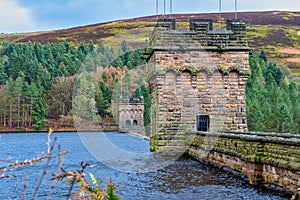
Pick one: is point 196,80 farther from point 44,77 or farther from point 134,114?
point 44,77

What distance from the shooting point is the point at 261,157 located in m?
11.6

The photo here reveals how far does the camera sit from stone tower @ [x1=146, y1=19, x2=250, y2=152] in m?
19.6

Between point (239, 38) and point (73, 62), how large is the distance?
8294 centimetres

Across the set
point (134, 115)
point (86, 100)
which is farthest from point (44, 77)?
point (86, 100)

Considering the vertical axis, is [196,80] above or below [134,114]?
above

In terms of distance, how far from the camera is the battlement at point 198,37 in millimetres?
19859

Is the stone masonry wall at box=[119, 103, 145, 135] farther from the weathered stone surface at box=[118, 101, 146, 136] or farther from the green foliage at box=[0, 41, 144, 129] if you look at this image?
the green foliage at box=[0, 41, 144, 129]

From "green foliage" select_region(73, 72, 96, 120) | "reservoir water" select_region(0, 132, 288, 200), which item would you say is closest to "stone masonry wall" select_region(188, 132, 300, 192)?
"reservoir water" select_region(0, 132, 288, 200)

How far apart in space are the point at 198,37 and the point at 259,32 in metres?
107

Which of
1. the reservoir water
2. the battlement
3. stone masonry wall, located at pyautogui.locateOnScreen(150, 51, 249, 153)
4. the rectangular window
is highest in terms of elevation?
the battlement

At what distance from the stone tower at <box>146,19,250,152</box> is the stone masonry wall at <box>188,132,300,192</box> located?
128 inches

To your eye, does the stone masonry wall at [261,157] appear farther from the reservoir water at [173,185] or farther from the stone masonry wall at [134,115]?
the stone masonry wall at [134,115]

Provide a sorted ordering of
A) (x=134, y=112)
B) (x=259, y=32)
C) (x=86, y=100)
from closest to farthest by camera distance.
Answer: (x=86, y=100), (x=134, y=112), (x=259, y=32)

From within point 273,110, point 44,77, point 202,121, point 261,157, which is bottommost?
point 261,157
